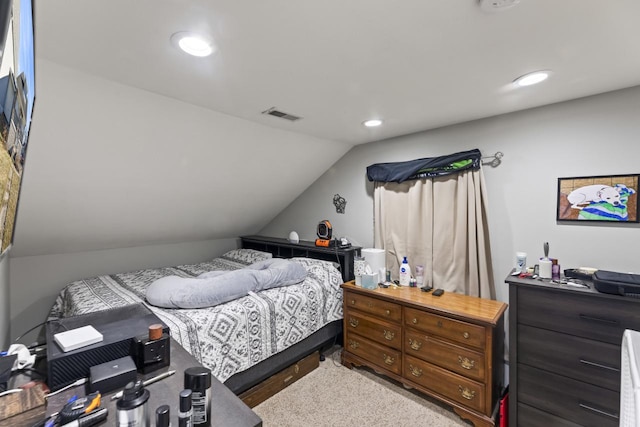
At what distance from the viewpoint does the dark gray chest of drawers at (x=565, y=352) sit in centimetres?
155

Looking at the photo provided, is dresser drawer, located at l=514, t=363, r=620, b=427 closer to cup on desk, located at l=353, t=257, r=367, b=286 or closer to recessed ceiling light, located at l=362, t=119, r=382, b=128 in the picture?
cup on desk, located at l=353, t=257, r=367, b=286

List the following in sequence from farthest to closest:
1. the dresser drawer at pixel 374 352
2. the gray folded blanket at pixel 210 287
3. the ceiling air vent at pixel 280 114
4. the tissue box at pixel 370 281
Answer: the tissue box at pixel 370 281, the dresser drawer at pixel 374 352, the ceiling air vent at pixel 280 114, the gray folded blanket at pixel 210 287

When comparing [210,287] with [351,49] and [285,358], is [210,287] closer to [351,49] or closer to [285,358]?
→ [285,358]

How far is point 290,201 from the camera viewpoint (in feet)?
13.2

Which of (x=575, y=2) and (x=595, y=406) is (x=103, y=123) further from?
(x=595, y=406)

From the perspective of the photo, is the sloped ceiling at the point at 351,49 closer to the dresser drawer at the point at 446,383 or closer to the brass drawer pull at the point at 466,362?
the brass drawer pull at the point at 466,362

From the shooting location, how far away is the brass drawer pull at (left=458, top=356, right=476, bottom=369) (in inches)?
76.6

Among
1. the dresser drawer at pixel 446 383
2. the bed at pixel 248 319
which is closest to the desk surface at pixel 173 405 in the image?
the bed at pixel 248 319

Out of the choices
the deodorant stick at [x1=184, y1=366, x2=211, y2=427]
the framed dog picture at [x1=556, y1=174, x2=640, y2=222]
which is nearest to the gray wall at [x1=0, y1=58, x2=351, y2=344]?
the deodorant stick at [x1=184, y1=366, x2=211, y2=427]

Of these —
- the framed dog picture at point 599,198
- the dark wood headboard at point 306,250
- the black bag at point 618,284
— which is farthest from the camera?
the dark wood headboard at point 306,250

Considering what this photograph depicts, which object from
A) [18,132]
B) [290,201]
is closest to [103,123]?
[18,132]

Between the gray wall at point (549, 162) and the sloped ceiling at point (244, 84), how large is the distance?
162 millimetres

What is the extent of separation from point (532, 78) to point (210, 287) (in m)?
2.48

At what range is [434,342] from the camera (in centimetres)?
212
